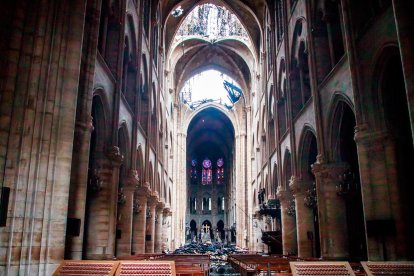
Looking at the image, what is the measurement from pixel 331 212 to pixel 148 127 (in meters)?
13.4

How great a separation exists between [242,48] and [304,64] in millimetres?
20831

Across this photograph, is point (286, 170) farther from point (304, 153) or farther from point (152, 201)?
point (152, 201)

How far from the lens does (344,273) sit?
20.0ft

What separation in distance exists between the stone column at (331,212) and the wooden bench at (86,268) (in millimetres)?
12018

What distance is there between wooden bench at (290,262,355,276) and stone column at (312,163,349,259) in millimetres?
10432

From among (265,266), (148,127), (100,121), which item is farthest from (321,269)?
(148,127)

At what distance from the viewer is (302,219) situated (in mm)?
20766

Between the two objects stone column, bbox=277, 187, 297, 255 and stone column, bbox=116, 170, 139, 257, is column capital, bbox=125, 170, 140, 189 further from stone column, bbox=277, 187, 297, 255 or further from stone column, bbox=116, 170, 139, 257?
stone column, bbox=277, 187, 297, 255

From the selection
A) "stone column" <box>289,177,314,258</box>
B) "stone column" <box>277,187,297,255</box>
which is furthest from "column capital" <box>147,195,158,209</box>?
"stone column" <box>289,177,314,258</box>

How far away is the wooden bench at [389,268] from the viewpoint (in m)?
5.98

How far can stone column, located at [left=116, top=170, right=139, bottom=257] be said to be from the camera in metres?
19.6

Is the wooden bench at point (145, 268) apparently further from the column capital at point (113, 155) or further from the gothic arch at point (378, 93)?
the column capital at point (113, 155)

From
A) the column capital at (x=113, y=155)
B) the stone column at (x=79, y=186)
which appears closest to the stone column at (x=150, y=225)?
the column capital at (x=113, y=155)

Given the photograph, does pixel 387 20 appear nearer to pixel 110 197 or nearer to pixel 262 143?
pixel 110 197
